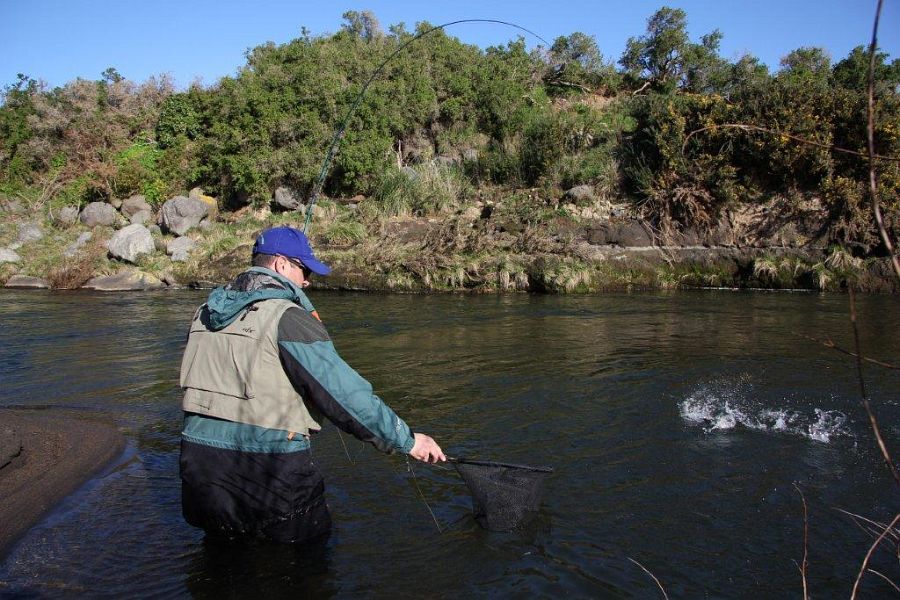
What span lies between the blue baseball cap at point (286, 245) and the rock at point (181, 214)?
791 inches

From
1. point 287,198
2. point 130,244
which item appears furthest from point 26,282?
point 287,198

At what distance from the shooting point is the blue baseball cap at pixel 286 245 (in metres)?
3.54

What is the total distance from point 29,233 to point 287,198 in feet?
27.8

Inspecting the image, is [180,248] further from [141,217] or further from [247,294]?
[247,294]

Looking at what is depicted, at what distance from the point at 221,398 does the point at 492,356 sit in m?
6.77

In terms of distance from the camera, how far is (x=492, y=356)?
9836 millimetres

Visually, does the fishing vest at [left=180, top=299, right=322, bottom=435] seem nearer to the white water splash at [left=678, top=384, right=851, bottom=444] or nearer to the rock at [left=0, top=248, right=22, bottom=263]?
the white water splash at [left=678, top=384, right=851, bottom=444]

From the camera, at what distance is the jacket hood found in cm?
326

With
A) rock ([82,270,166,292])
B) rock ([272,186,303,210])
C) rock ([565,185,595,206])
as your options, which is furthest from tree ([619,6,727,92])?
rock ([82,270,166,292])

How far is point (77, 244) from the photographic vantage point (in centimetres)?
2177

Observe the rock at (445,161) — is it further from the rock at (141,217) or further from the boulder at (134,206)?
the boulder at (134,206)

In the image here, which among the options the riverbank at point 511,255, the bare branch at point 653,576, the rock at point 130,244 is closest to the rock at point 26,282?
the riverbank at point 511,255

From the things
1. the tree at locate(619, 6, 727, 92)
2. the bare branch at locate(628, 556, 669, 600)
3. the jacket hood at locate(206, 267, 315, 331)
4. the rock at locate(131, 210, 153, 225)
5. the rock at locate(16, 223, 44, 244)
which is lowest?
the bare branch at locate(628, 556, 669, 600)

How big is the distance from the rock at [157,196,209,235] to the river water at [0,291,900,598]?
11.2 metres
